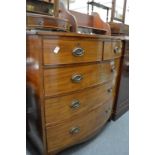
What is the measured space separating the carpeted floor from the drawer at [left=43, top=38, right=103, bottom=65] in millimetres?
764

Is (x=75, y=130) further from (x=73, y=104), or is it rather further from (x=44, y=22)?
(x=44, y=22)

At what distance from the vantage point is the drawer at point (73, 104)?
1.10 metres

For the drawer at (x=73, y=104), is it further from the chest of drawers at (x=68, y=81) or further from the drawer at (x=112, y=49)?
the drawer at (x=112, y=49)

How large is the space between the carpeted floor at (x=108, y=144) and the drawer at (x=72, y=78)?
570mm

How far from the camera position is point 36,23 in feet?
3.77

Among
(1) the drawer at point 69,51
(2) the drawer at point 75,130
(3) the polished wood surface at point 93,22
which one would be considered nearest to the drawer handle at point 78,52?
(1) the drawer at point 69,51

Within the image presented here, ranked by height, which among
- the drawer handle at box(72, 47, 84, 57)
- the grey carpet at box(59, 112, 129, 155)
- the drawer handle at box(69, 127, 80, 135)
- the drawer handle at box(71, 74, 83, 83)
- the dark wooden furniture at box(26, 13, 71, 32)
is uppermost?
the dark wooden furniture at box(26, 13, 71, 32)

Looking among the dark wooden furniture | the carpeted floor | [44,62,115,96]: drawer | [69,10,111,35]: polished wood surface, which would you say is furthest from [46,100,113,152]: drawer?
[69,10,111,35]: polished wood surface

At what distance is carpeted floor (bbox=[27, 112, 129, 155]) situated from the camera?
1.43 m

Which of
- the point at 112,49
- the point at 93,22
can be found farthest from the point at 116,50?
the point at 93,22

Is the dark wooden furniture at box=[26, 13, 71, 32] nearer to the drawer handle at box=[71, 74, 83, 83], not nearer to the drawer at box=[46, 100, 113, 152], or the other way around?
the drawer handle at box=[71, 74, 83, 83]

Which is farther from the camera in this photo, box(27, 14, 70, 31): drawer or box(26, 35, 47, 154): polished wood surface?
box(27, 14, 70, 31): drawer

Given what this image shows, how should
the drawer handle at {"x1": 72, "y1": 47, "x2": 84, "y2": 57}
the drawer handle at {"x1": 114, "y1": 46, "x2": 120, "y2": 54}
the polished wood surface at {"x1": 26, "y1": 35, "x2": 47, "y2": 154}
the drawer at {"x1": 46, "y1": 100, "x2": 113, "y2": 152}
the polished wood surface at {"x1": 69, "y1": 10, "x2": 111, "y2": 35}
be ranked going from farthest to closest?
the polished wood surface at {"x1": 69, "y1": 10, "x2": 111, "y2": 35}, the drawer handle at {"x1": 114, "y1": 46, "x2": 120, "y2": 54}, the drawer at {"x1": 46, "y1": 100, "x2": 113, "y2": 152}, the drawer handle at {"x1": 72, "y1": 47, "x2": 84, "y2": 57}, the polished wood surface at {"x1": 26, "y1": 35, "x2": 47, "y2": 154}
